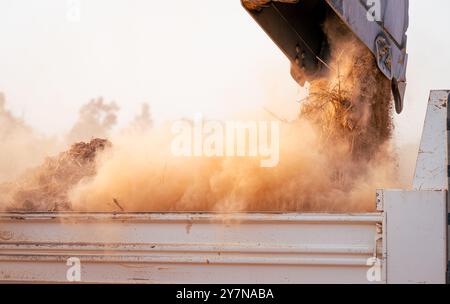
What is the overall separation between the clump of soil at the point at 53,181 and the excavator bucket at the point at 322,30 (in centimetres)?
129

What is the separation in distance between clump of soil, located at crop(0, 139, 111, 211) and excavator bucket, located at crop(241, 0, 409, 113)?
1.29 m

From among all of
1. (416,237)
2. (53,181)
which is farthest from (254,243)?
(53,181)

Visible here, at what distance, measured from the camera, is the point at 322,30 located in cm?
423

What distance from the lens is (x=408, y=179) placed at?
13.7 feet

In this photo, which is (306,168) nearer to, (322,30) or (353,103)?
(353,103)

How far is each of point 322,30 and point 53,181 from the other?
1882 millimetres

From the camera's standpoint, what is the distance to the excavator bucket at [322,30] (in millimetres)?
3457

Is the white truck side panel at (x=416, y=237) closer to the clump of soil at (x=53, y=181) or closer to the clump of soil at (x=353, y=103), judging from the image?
the clump of soil at (x=353, y=103)

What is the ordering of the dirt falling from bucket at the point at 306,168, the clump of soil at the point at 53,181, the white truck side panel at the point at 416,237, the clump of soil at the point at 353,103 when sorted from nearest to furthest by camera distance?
the white truck side panel at the point at 416,237
the dirt falling from bucket at the point at 306,168
the clump of soil at the point at 53,181
the clump of soil at the point at 353,103

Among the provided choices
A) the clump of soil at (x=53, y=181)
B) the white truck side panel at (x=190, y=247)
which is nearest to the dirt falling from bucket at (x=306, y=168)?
the clump of soil at (x=53, y=181)

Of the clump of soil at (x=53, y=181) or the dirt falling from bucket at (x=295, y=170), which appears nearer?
the dirt falling from bucket at (x=295, y=170)

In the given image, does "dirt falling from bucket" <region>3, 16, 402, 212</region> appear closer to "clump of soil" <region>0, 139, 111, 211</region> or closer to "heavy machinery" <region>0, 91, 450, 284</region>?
"clump of soil" <region>0, 139, 111, 211</region>

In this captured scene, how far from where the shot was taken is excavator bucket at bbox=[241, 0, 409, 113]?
3457mm
